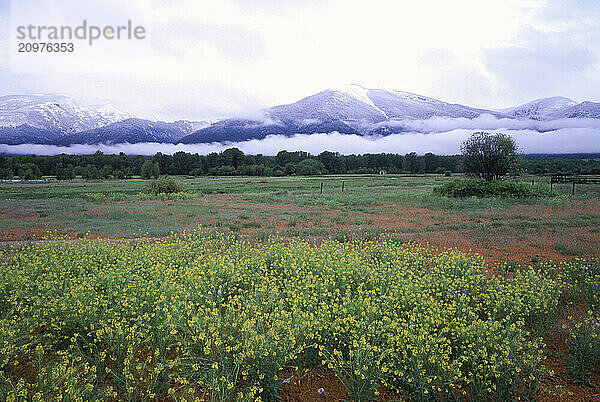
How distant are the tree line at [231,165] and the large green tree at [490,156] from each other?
70.8 meters

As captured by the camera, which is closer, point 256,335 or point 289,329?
point 256,335

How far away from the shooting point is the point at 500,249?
12.3 meters

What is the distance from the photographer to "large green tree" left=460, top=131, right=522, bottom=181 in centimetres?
3466

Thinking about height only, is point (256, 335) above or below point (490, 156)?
below

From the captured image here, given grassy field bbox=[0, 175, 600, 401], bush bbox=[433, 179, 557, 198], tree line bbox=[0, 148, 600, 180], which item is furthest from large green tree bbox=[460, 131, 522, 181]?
tree line bbox=[0, 148, 600, 180]

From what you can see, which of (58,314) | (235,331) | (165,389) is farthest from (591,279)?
(58,314)

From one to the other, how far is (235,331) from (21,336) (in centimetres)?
310

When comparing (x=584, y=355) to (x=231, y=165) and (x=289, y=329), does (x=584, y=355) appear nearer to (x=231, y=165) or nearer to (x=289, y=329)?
(x=289, y=329)

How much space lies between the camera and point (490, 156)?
35.1 m

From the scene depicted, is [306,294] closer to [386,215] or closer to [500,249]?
[500,249]

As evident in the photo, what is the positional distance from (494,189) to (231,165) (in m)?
102

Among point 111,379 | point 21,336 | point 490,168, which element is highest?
point 490,168

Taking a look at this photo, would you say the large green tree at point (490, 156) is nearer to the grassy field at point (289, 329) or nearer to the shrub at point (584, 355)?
the grassy field at point (289, 329)

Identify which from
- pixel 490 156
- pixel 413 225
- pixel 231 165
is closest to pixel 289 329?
pixel 413 225
